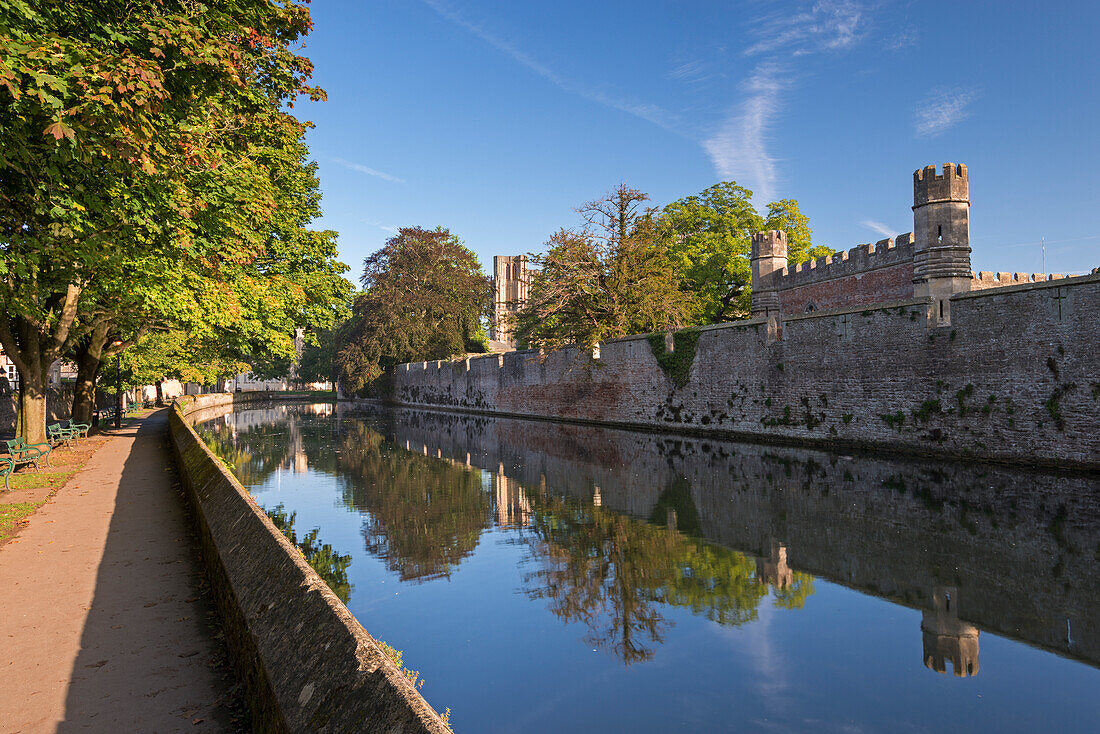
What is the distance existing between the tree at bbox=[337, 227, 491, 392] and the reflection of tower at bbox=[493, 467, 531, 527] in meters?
37.2

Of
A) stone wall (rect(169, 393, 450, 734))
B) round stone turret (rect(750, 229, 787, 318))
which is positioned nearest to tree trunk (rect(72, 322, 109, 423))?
stone wall (rect(169, 393, 450, 734))

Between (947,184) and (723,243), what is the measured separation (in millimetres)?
18453

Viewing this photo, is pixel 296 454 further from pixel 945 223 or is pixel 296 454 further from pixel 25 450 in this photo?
pixel 945 223

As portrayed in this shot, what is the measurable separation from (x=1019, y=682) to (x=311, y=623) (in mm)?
4977

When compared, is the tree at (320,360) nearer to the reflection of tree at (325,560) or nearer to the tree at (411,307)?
the tree at (411,307)

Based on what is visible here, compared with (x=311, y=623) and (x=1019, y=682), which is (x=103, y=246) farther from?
(x=1019, y=682)

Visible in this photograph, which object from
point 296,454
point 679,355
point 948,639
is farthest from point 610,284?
point 948,639

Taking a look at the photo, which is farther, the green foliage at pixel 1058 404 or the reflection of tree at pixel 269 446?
the reflection of tree at pixel 269 446

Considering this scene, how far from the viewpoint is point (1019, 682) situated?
4.73 metres

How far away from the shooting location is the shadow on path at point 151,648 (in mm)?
3992

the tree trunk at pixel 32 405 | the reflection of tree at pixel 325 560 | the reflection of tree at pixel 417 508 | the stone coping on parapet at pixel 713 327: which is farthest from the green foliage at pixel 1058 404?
the tree trunk at pixel 32 405

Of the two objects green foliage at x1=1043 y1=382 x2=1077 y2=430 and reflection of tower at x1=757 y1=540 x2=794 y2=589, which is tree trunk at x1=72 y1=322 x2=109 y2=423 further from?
green foliage at x1=1043 y1=382 x2=1077 y2=430

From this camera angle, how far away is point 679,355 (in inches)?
956

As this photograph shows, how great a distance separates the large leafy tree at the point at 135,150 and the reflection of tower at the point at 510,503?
6.45 m
